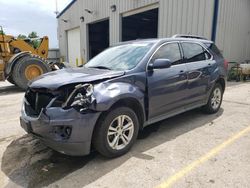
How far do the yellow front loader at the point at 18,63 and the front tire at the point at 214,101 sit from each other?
6949 mm

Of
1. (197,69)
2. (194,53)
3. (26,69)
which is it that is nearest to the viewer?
(197,69)

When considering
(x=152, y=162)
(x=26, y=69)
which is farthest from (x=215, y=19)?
(x=152, y=162)

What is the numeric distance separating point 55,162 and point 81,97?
109 centimetres

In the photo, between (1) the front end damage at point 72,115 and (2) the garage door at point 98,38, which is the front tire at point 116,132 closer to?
(1) the front end damage at point 72,115

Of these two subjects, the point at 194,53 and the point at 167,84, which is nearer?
the point at 167,84

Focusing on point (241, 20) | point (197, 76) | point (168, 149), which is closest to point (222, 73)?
point (197, 76)

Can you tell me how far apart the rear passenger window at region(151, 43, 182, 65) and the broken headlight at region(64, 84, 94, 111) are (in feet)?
4.64

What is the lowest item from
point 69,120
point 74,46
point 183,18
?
point 69,120

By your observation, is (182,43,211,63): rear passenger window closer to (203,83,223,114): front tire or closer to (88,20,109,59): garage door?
(203,83,223,114): front tire

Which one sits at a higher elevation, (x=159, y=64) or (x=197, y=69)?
(x=159, y=64)

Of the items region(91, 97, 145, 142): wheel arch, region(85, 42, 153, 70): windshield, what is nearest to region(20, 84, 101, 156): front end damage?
region(91, 97, 145, 142): wheel arch

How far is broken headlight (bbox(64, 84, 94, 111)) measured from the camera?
8.89 ft

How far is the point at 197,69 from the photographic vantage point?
4.39m

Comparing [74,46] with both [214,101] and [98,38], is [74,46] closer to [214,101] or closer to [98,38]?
[98,38]
